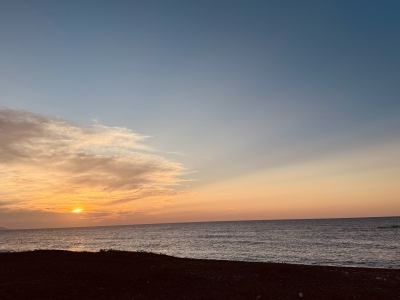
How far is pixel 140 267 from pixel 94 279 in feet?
17.9

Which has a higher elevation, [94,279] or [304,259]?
[94,279]

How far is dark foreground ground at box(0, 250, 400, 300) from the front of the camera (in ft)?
57.1

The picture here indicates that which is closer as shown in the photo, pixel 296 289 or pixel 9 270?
pixel 296 289

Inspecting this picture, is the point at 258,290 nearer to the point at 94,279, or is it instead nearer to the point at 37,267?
the point at 94,279

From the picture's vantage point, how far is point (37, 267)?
23.9 meters

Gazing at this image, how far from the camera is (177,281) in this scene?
68.4ft

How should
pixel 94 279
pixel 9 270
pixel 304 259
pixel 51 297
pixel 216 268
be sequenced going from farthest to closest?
pixel 304 259, pixel 216 268, pixel 9 270, pixel 94 279, pixel 51 297

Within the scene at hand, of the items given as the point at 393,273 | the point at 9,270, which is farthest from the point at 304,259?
the point at 9,270

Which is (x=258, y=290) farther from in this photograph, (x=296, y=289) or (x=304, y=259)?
(x=304, y=259)

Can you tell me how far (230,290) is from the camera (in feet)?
60.7

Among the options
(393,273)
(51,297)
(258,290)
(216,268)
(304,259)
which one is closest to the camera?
(51,297)

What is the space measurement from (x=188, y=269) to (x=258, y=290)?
8.48 metres

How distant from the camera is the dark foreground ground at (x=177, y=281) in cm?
1739

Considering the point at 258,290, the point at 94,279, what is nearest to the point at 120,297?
the point at 94,279
